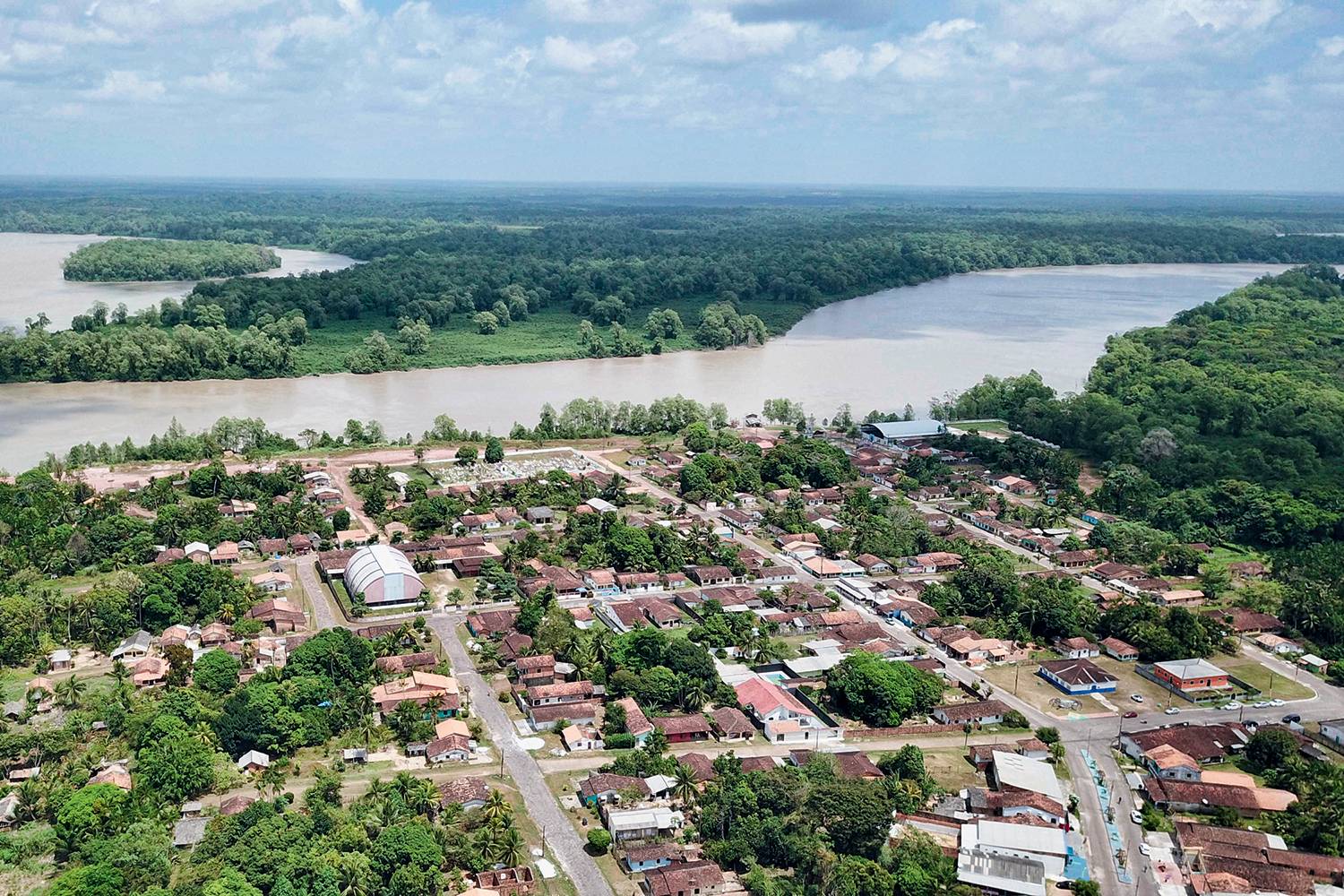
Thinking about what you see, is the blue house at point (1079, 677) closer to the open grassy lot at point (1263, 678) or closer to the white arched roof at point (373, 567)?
the open grassy lot at point (1263, 678)

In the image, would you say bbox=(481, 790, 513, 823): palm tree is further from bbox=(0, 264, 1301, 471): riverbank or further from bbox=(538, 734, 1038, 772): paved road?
bbox=(0, 264, 1301, 471): riverbank

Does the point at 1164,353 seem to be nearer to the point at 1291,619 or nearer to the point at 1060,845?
the point at 1291,619

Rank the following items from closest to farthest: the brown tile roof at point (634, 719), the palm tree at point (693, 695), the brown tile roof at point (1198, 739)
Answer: the brown tile roof at point (1198, 739) → the brown tile roof at point (634, 719) → the palm tree at point (693, 695)

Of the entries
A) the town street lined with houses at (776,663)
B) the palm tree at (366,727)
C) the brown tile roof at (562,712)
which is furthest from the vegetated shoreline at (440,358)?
the brown tile roof at (562,712)

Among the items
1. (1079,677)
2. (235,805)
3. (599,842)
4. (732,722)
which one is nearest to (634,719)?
(732,722)

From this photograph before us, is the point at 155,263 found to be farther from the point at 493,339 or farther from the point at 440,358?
the point at 440,358

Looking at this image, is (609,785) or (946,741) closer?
(609,785)

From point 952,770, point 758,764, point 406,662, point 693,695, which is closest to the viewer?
point 758,764
